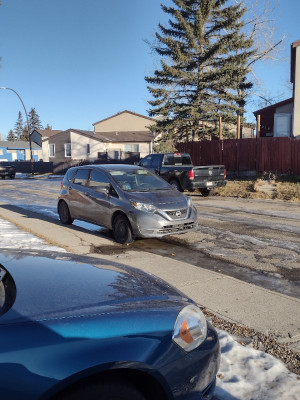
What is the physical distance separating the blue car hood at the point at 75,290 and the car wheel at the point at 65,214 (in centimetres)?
661

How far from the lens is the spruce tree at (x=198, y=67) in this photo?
85.4 feet

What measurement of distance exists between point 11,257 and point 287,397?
221 centimetres

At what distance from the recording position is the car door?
7632mm

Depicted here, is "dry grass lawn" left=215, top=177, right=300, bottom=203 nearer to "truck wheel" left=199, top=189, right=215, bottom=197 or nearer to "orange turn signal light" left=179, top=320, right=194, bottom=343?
"truck wheel" left=199, top=189, right=215, bottom=197

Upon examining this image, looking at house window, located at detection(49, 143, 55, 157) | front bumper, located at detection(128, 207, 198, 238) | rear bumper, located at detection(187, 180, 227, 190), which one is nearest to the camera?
front bumper, located at detection(128, 207, 198, 238)

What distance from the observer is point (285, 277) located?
5316mm

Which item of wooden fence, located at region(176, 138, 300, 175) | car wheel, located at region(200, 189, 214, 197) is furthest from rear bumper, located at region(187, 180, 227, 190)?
wooden fence, located at region(176, 138, 300, 175)

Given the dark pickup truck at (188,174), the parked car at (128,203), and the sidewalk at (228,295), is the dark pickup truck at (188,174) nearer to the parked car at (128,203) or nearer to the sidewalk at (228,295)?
the parked car at (128,203)

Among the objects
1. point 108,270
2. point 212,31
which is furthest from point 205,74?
point 108,270

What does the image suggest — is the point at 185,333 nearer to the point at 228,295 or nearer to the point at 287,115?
the point at 228,295

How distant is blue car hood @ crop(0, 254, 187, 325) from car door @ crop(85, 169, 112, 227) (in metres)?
4.87

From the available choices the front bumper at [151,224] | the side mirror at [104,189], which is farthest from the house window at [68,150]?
the front bumper at [151,224]

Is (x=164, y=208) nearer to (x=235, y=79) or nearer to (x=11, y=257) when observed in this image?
(x=11, y=257)

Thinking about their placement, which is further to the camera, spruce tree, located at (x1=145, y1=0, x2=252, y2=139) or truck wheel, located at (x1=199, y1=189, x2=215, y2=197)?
spruce tree, located at (x1=145, y1=0, x2=252, y2=139)
